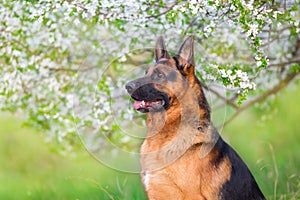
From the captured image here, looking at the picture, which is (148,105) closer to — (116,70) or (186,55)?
(186,55)

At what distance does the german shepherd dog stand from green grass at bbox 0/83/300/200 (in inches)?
73.8

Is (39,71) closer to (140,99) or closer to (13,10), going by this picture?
(13,10)

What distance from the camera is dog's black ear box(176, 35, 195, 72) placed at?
4.60 meters

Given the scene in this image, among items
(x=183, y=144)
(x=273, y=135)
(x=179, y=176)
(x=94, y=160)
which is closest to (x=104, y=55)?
(x=94, y=160)

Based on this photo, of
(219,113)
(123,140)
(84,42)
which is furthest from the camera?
(84,42)

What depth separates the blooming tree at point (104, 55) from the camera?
5734 mm

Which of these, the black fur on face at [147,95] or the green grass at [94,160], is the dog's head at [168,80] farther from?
the green grass at [94,160]

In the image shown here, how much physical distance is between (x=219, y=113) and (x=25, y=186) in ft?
13.1

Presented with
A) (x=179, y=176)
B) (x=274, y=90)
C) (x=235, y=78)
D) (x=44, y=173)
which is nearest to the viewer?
(x=179, y=176)

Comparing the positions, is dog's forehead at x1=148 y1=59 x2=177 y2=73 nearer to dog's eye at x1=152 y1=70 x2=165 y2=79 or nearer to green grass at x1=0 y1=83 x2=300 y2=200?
dog's eye at x1=152 y1=70 x2=165 y2=79

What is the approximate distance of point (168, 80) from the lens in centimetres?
465

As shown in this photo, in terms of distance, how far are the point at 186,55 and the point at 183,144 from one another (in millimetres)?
773

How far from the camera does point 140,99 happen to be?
4.52 meters

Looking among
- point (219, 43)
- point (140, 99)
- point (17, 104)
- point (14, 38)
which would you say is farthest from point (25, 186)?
point (140, 99)
